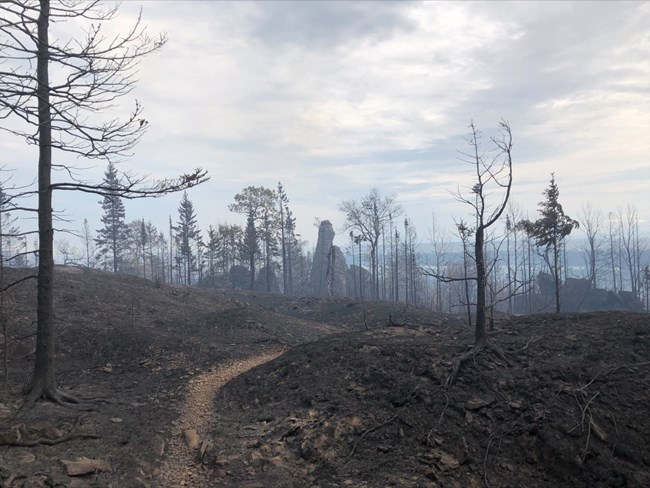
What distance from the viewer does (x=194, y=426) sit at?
737cm

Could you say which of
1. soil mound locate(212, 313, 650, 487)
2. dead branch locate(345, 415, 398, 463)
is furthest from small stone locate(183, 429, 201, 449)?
dead branch locate(345, 415, 398, 463)

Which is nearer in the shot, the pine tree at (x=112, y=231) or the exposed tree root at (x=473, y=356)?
the exposed tree root at (x=473, y=356)

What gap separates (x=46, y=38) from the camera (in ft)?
22.0

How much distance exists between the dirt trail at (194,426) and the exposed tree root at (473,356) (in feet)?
13.7

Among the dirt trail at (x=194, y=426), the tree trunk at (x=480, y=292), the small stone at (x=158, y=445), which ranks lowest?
the dirt trail at (x=194, y=426)

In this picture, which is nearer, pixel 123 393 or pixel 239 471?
pixel 239 471

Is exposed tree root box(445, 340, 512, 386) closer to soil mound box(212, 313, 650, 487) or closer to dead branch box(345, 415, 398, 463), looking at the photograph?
soil mound box(212, 313, 650, 487)

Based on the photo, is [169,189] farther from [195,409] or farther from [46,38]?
[195,409]

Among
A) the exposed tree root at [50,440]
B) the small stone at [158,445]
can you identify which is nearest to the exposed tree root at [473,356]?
the small stone at [158,445]

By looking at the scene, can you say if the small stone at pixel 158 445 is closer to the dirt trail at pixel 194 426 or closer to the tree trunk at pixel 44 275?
the dirt trail at pixel 194 426

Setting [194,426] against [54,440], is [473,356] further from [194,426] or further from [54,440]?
[54,440]

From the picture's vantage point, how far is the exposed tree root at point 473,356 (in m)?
7.05

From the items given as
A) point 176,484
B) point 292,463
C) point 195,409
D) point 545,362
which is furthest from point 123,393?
point 545,362

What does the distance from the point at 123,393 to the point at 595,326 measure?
10513 mm
